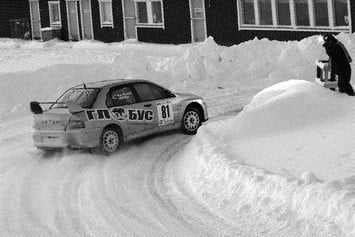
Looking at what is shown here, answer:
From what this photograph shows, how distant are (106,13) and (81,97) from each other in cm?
2364

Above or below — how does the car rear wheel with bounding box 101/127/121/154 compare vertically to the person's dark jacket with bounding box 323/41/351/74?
below

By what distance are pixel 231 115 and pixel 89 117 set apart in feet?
15.6

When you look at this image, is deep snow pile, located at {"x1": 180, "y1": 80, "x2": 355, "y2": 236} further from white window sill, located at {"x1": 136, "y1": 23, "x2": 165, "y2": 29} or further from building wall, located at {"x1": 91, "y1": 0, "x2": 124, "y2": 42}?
building wall, located at {"x1": 91, "y1": 0, "x2": 124, "y2": 42}

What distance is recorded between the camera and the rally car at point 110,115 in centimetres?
1603

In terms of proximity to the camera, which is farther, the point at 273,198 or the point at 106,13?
the point at 106,13

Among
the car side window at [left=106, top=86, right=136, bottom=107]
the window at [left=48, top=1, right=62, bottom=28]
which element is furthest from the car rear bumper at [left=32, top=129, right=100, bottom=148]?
the window at [left=48, top=1, right=62, bottom=28]

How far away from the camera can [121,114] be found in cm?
1664

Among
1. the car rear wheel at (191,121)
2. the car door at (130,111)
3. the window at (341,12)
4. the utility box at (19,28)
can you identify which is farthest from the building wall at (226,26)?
the utility box at (19,28)

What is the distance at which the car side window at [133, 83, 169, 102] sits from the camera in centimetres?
1735

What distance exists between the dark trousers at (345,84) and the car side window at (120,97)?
4.36m

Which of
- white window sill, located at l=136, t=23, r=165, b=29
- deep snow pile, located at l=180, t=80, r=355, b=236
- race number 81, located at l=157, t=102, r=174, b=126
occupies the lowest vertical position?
deep snow pile, located at l=180, t=80, r=355, b=236

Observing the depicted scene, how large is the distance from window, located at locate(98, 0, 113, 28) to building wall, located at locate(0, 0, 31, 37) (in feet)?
23.1

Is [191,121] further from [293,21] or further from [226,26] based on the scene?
[226,26]

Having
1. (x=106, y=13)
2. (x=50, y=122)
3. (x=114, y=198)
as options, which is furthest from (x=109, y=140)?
(x=106, y=13)
